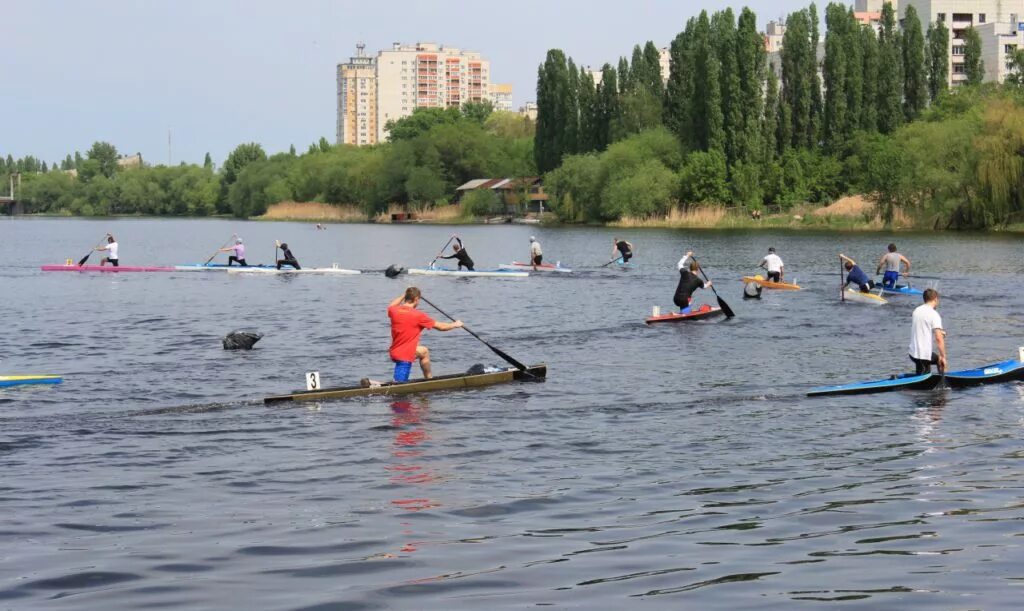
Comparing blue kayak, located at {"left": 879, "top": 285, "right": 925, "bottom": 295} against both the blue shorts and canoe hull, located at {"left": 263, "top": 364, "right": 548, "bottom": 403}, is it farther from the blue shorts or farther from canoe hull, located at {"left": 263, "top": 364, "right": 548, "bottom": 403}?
the blue shorts

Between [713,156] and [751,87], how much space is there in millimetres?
6527

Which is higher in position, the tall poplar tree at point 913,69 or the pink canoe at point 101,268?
the tall poplar tree at point 913,69

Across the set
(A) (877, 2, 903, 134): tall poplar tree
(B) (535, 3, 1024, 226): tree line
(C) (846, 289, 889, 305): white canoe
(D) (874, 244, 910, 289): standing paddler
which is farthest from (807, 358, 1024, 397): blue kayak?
(A) (877, 2, 903, 134): tall poplar tree

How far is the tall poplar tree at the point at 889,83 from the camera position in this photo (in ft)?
344

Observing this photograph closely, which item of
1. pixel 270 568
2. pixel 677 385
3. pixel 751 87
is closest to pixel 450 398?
pixel 677 385

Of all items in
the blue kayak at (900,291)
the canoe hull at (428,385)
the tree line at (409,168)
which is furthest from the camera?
the tree line at (409,168)

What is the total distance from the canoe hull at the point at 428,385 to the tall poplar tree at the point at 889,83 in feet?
296

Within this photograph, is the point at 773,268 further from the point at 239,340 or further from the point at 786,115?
the point at 786,115

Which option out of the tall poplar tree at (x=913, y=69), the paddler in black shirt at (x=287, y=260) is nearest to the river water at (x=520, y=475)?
the paddler in black shirt at (x=287, y=260)

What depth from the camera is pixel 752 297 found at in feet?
136

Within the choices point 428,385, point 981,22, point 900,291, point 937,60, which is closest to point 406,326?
point 428,385

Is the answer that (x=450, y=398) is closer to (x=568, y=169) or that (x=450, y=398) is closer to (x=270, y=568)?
(x=270, y=568)

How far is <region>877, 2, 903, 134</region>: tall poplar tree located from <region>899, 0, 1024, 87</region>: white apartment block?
5023 cm

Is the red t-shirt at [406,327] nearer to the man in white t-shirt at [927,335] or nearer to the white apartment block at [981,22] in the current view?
the man in white t-shirt at [927,335]
